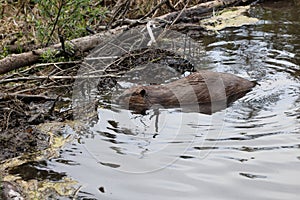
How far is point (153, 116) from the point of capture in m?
5.00

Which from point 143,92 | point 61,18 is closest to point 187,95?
point 143,92

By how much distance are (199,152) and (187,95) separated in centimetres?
124

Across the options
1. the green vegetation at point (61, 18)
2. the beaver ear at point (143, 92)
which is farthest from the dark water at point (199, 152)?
the green vegetation at point (61, 18)

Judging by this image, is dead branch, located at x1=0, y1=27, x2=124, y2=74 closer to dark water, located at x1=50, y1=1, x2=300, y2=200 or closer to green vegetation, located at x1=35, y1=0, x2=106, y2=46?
green vegetation, located at x1=35, y1=0, x2=106, y2=46

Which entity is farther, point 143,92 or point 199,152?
point 143,92

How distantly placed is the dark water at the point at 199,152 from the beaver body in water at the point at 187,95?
14 cm

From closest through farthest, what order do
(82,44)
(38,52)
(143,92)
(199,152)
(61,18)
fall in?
1. (199,152)
2. (143,92)
3. (38,52)
4. (61,18)
5. (82,44)

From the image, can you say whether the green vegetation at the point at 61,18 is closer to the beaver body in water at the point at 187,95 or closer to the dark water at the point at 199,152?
the beaver body in water at the point at 187,95

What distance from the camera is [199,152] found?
4.06m

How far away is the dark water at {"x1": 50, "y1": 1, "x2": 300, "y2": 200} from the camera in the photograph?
11.4 feet

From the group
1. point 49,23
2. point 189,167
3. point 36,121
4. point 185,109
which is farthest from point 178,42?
point 189,167

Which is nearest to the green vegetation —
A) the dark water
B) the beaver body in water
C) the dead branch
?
the dead branch

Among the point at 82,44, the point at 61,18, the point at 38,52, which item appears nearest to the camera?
the point at 38,52

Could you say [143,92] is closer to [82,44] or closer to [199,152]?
[199,152]
